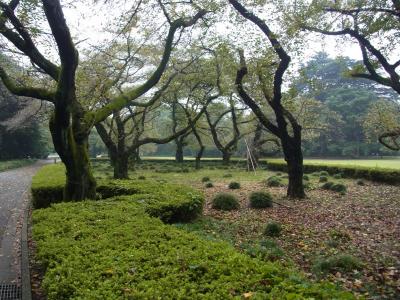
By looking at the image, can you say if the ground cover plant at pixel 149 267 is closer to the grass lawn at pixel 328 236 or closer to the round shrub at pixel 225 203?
the grass lawn at pixel 328 236

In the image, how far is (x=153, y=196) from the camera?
27.3 ft

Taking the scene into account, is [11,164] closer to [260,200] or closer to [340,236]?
[260,200]

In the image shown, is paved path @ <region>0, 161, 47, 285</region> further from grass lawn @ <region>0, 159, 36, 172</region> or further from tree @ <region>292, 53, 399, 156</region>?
tree @ <region>292, 53, 399, 156</region>

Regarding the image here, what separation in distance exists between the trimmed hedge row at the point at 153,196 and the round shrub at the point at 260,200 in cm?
230

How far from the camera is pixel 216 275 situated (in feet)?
11.2

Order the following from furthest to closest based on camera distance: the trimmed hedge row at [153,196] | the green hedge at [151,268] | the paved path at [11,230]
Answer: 1. the trimmed hedge row at [153,196]
2. the paved path at [11,230]
3. the green hedge at [151,268]

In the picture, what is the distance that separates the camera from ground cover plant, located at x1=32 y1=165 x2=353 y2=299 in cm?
310

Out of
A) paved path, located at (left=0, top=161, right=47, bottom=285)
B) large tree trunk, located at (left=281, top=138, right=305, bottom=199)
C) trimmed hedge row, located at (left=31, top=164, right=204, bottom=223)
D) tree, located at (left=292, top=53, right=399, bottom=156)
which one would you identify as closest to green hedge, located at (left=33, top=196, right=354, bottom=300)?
paved path, located at (left=0, top=161, right=47, bottom=285)

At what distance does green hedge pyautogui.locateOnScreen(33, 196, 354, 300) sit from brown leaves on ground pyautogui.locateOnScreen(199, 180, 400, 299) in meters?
2.21

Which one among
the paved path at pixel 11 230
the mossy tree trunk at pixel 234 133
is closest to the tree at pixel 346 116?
the mossy tree trunk at pixel 234 133

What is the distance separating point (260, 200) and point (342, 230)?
10.2ft

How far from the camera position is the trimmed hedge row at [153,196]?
769 cm

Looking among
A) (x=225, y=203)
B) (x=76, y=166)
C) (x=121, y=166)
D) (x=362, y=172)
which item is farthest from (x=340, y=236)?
(x=362, y=172)

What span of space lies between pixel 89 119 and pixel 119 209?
3.37 meters
